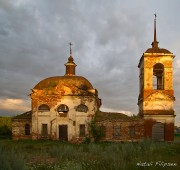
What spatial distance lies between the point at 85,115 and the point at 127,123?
4458mm

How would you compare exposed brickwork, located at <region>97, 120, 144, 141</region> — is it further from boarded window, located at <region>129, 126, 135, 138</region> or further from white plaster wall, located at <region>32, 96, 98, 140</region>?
white plaster wall, located at <region>32, 96, 98, 140</region>

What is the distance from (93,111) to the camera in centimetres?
3152

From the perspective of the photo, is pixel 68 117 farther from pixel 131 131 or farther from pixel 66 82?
pixel 131 131

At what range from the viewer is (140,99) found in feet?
105

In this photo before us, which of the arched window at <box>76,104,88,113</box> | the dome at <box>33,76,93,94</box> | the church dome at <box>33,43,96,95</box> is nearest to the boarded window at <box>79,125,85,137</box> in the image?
the arched window at <box>76,104,88,113</box>

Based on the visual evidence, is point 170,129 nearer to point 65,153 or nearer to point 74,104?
point 74,104

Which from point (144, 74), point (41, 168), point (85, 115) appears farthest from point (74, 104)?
point (41, 168)

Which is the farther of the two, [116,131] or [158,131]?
[116,131]

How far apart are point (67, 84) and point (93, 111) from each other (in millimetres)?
4014

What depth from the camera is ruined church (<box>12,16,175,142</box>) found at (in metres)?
29.9

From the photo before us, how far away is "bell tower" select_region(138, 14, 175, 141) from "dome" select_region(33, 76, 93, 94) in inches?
237

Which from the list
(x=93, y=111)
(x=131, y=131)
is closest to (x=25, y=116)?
(x=93, y=111)

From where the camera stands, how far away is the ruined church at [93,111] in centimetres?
2994

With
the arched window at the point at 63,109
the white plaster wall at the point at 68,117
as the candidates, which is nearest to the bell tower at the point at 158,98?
the white plaster wall at the point at 68,117
